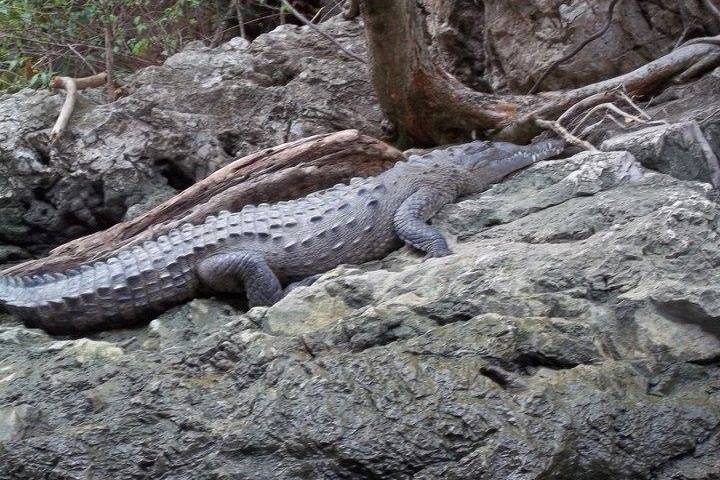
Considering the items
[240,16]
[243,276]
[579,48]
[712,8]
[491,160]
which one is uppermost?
[712,8]

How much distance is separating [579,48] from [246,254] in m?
3.48

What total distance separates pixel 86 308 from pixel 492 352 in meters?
2.29

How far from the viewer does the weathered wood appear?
202 inches

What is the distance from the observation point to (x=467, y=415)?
281cm

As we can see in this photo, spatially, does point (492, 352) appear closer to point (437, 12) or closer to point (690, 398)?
point (690, 398)

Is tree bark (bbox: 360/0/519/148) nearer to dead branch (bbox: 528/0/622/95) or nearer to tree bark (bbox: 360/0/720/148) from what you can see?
tree bark (bbox: 360/0/720/148)

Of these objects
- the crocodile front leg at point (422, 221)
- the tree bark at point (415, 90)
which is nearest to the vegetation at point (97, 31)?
the tree bark at point (415, 90)

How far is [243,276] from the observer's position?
4480 mm

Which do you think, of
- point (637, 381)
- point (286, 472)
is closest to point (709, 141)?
point (637, 381)

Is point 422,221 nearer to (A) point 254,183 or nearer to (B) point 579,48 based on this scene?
(A) point 254,183

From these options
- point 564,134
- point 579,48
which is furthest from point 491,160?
point 579,48

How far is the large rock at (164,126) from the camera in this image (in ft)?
21.0

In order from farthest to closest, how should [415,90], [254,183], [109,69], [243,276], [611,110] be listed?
[109,69] → [415,90] → [611,110] → [254,183] → [243,276]

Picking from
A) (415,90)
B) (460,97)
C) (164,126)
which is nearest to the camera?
(415,90)
